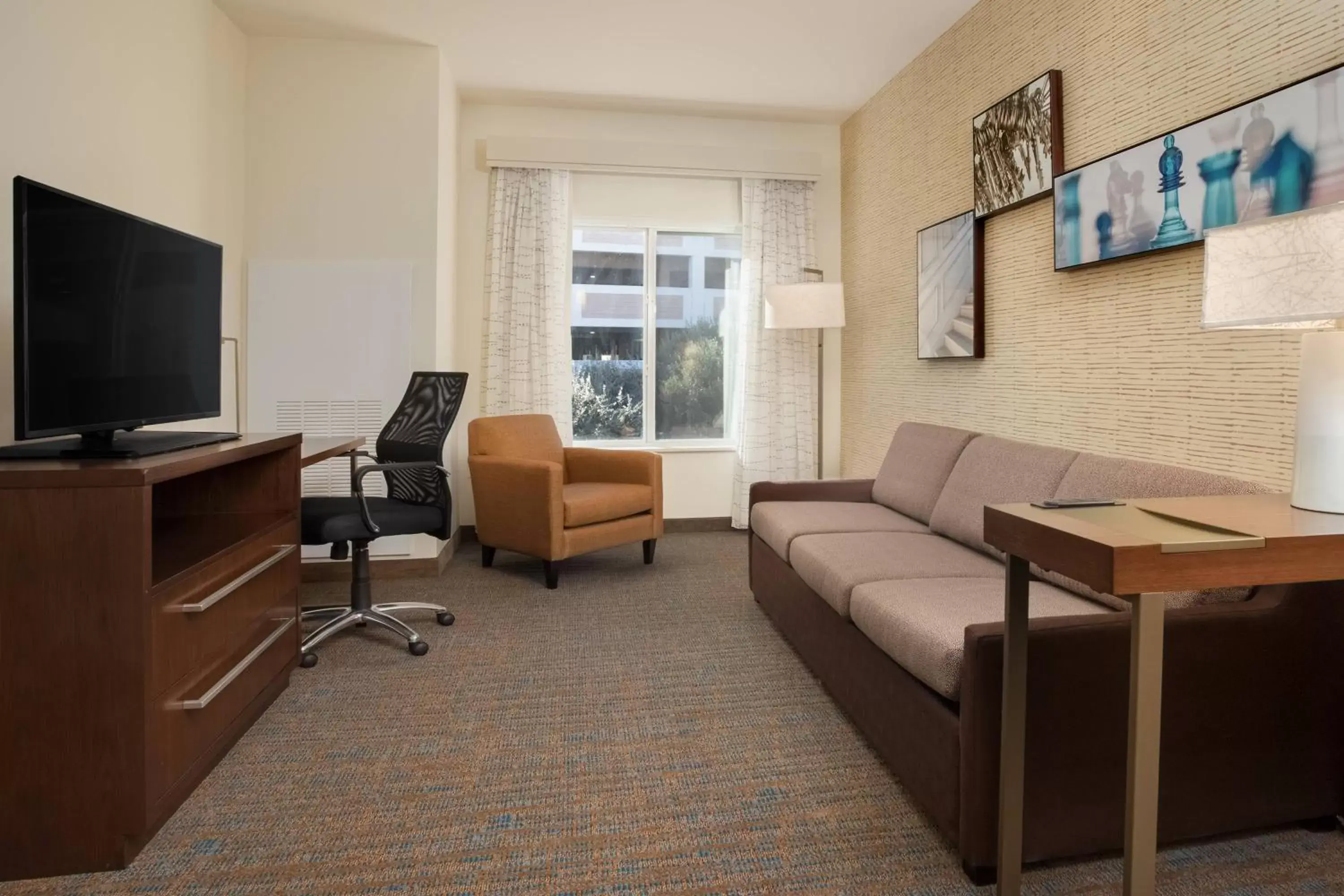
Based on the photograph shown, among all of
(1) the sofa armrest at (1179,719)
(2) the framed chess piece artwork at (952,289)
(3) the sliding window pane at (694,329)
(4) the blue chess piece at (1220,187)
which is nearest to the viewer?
(1) the sofa armrest at (1179,719)

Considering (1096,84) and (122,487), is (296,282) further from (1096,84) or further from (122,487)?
(1096,84)

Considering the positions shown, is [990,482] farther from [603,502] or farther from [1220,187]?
[603,502]

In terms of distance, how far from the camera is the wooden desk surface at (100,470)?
1.49 metres

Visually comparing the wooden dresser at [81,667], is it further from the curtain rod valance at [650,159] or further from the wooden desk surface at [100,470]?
the curtain rod valance at [650,159]

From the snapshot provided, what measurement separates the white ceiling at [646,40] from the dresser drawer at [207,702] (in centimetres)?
287

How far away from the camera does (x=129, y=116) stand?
8.98 feet

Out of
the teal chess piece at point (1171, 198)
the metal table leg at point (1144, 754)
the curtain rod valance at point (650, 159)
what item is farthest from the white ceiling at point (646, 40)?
the metal table leg at point (1144, 754)

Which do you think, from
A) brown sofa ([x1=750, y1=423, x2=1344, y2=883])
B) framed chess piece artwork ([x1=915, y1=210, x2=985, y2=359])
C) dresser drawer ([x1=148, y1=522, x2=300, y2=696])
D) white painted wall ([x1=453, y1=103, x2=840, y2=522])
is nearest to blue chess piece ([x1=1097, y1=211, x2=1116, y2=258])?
framed chess piece artwork ([x1=915, y1=210, x2=985, y2=359])

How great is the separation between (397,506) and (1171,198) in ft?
9.55

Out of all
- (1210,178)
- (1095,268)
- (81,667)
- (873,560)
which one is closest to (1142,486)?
(873,560)

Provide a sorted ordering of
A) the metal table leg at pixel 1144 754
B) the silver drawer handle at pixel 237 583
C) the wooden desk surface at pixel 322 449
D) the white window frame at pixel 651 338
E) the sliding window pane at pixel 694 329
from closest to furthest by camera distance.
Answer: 1. the metal table leg at pixel 1144 754
2. the silver drawer handle at pixel 237 583
3. the wooden desk surface at pixel 322 449
4. the white window frame at pixel 651 338
5. the sliding window pane at pixel 694 329

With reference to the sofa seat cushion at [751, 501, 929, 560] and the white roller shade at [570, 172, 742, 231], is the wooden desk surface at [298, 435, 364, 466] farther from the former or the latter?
the white roller shade at [570, 172, 742, 231]

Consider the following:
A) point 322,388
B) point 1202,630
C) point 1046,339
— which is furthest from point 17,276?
point 1046,339

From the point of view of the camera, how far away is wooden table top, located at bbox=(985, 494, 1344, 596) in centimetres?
113
